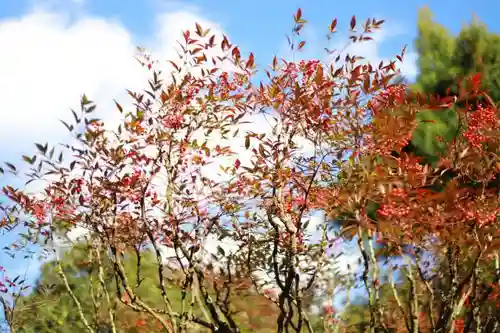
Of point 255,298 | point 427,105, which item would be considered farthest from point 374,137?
point 255,298

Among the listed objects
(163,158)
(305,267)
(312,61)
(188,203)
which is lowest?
(305,267)

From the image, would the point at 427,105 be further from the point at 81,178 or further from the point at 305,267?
the point at 81,178

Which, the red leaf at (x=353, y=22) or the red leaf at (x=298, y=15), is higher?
the red leaf at (x=298, y=15)

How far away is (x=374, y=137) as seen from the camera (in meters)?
5.14

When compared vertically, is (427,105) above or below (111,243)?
above

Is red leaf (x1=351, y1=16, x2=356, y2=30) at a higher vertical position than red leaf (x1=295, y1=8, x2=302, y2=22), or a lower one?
lower

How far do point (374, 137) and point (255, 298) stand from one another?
6.20 metres

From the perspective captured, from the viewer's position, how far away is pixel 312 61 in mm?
5648

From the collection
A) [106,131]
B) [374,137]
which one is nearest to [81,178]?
[106,131]

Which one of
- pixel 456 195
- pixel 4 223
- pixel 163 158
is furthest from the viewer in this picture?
pixel 4 223

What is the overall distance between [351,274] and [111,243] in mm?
3190

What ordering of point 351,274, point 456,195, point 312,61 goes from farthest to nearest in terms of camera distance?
point 351,274, point 312,61, point 456,195

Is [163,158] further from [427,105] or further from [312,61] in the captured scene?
[427,105]

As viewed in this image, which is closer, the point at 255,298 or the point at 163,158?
the point at 163,158
